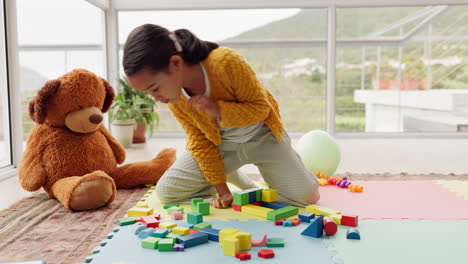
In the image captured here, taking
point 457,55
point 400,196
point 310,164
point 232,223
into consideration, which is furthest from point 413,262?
point 457,55

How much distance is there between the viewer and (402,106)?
4.43m

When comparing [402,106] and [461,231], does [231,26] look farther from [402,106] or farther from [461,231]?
[461,231]

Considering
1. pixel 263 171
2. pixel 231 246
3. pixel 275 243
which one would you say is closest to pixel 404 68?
pixel 263 171

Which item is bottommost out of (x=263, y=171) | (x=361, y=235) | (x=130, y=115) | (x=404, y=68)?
(x=361, y=235)

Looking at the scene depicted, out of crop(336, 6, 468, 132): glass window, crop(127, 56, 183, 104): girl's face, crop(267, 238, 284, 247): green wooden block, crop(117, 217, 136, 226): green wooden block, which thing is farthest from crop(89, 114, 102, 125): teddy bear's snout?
crop(336, 6, 468, 132): glass window

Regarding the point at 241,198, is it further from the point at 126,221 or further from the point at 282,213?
the point at 126,221

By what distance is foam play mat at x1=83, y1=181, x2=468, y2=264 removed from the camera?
1.16 m

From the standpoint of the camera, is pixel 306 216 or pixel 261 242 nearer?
pixel 261 242

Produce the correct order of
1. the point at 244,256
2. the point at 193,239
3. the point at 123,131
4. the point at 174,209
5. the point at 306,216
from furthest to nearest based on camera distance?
the point at 123,131 < the point at 174,209 < the point at 306,216 < the point at 193,239 < the point at 244,256

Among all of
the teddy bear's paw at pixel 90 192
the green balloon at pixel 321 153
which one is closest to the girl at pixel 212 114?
the teddy bear's paw at pixel 90 192

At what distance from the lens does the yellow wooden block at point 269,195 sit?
1.63 meters

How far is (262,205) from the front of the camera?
1645 millimetres

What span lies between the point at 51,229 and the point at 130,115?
206 centimetres

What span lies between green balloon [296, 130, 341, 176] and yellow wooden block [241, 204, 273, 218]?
0.66 metres
